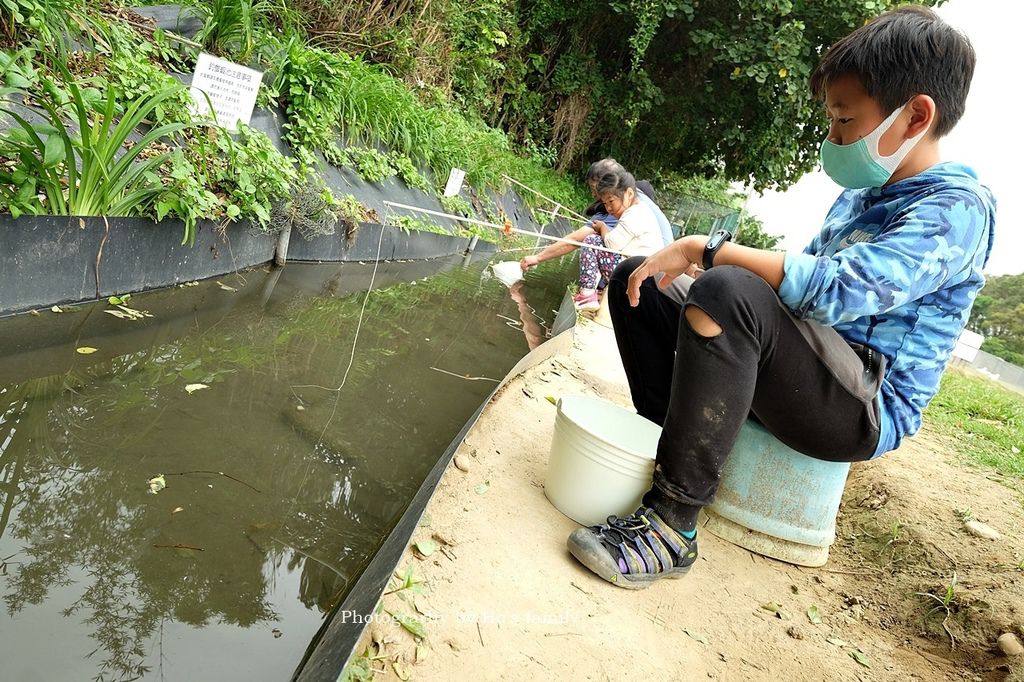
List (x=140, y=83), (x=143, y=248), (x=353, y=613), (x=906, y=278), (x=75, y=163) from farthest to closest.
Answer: (x=140, y=83) → (x=143, y=248) → (x=75, y=163) → (x=906, y=278) → (x=353, y=613)

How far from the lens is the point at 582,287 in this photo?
542 cm

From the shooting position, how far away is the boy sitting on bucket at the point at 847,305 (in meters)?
1.31

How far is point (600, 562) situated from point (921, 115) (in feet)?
4.00

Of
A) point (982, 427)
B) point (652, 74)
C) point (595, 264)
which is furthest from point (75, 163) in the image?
point (652, 74)

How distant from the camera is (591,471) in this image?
1.68m

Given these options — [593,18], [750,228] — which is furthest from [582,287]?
[750,228]

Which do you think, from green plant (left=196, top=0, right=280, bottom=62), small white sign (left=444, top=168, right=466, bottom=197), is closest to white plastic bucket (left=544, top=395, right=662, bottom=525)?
green plant (left=196, top=0, right=280, bottom=62)

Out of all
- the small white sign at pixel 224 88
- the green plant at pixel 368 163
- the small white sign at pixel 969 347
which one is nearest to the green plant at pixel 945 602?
the small white sign at pixel 224 88

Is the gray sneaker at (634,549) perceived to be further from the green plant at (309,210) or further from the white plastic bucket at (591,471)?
the green plant at (309,210)

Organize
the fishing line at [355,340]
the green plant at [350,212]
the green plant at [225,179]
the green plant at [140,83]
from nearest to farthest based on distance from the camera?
1. the fishing line at [355,340]
2. the green plant at [225,179]
3. the green plant at [140,83]
4. the green plant at [350,212]

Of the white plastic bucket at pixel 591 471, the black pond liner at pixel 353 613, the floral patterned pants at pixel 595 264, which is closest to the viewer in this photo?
the black pond liner at pixel 353 613

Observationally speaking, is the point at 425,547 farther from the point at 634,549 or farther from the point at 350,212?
the point at 350,212

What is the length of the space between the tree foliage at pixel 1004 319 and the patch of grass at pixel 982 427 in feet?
68.3

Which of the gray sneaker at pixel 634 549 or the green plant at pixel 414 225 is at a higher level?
the gray sneaker at pixel 634 549
